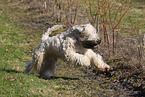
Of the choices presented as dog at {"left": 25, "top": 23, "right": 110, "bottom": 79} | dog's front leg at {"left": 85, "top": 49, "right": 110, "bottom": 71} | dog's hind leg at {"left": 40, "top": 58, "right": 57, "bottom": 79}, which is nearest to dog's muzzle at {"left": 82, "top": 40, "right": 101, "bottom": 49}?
dog at {"left": 25, "top": 23, "right": 110, "bottom": 79}

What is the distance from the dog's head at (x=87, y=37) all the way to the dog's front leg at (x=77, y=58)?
28cm

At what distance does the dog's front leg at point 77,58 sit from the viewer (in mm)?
4996

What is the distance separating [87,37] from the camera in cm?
491

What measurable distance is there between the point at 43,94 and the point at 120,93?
2.17 m

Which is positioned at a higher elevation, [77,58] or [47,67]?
[77,58]

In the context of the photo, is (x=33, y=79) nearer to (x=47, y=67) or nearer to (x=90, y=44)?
(x=47, y=67)

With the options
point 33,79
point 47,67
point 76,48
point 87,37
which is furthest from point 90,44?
point 33,79

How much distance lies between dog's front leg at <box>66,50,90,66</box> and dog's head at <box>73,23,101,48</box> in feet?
0.92

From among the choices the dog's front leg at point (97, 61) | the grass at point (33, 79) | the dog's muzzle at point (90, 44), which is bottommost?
the grass at point (33, 79)

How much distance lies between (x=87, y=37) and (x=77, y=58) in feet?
1.83

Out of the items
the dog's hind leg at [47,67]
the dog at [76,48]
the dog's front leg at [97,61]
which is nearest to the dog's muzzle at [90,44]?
the dog at [76,48]

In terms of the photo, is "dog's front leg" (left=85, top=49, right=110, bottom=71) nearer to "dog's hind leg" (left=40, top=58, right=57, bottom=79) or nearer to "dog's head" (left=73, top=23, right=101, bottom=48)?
"dog's head" (left=73, top=23, right=101, bottom=48)

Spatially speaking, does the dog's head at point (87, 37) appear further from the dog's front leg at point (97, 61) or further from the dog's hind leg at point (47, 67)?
the dog's hind leg at point (47, 67)

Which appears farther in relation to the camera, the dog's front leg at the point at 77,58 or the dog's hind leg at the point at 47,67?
the dog's hind leg at the point at 47,67
